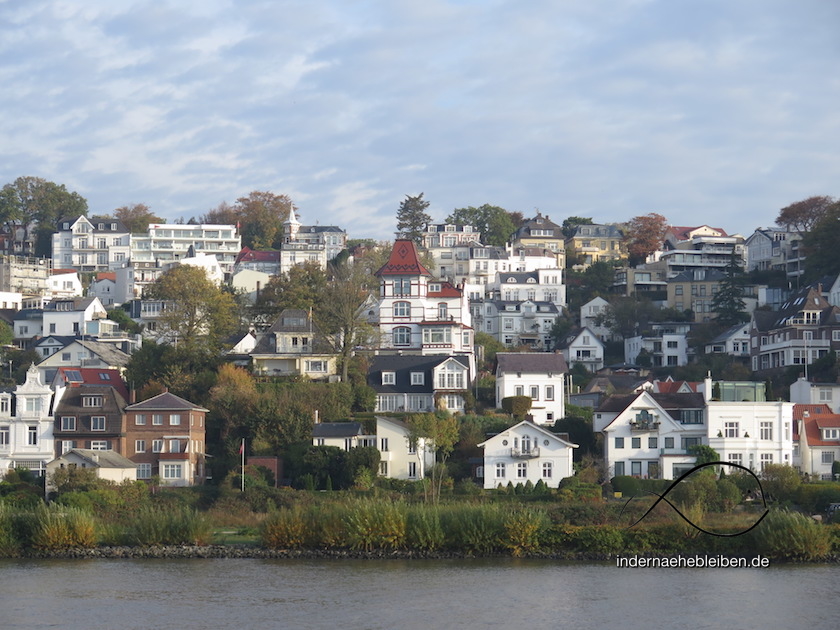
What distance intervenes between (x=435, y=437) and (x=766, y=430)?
16479 mm

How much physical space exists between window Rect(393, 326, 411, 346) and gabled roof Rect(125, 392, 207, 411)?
61.7ft

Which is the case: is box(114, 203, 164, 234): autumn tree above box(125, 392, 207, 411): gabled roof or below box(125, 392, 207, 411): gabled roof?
above

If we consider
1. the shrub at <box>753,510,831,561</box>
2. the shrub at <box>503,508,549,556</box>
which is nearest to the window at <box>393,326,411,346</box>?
the shrub at <box>503,508,549,556</box>

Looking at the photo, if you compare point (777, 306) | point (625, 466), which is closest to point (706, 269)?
point (777, 306)

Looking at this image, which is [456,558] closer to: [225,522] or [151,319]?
[225,522]

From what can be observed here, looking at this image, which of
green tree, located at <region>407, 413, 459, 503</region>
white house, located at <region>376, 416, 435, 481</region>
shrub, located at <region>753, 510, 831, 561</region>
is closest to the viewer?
shrub, located at <region>753, 510, 831, 561</region>

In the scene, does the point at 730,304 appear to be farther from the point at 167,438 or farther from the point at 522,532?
the point at 522,532

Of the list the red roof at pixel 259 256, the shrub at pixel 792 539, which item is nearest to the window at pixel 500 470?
the shrub at pixel 792 539

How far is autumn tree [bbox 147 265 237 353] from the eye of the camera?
82.1 meters

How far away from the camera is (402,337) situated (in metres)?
86.7

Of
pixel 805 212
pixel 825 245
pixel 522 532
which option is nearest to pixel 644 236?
pixel 805 212

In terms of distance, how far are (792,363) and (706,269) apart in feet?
114

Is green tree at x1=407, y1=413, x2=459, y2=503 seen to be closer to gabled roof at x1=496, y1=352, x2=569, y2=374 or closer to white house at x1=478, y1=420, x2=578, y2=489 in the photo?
white house at x1=478, y1=420, x2=578, y2=489

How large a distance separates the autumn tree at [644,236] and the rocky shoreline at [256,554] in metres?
88.0
